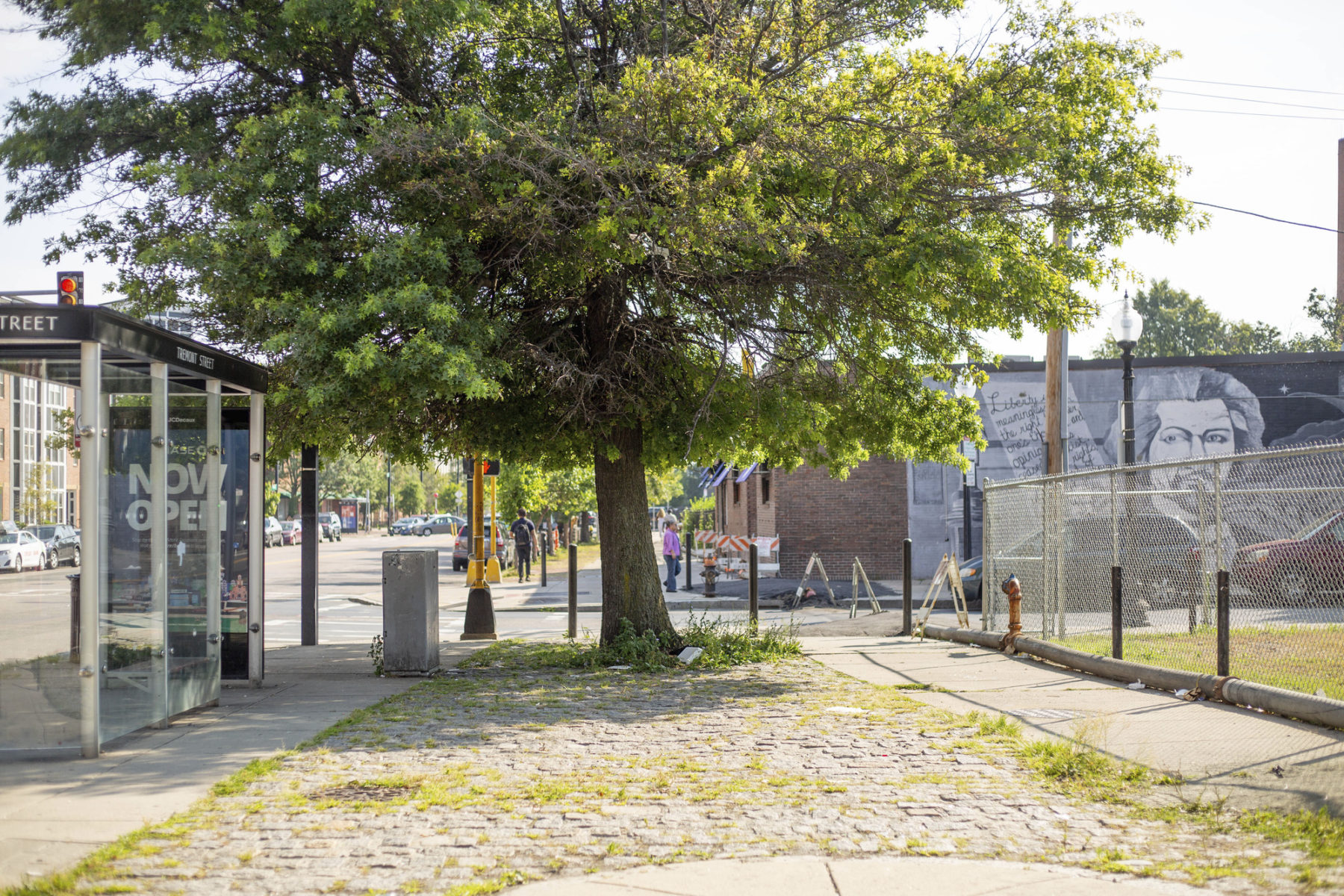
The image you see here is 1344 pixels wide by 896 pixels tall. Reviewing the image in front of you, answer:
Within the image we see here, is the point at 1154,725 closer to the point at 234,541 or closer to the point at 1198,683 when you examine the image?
the point at 1198,683

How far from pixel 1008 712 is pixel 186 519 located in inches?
280

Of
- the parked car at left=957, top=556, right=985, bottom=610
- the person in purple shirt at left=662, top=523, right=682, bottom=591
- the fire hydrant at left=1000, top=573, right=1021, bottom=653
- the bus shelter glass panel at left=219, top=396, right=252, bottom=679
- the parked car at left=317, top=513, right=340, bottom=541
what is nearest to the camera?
the bus shelter glass panel at left=219, top=396, right=252, bottom=679

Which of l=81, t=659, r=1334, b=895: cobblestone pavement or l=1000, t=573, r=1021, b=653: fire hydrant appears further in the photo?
l=1000, t=573, r=1021, b=653: fire hydrant

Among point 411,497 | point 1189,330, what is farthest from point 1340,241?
point 411,497

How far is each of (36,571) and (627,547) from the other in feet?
20.4

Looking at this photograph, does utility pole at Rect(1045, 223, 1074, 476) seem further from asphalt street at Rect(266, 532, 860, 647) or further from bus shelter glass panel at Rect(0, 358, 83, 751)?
bus shelter glass panel at Rect(0, 358, 83, 751)

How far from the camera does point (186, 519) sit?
918cm

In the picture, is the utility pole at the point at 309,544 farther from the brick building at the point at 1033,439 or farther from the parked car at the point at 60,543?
the brick building at the point at 1033,439

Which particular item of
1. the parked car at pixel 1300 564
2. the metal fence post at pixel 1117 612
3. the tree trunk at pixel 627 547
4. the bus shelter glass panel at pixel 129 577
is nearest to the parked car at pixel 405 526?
the tree trunk at pixel 627 547

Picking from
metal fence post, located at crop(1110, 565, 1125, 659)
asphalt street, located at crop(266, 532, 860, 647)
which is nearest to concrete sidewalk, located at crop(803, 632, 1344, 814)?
metal fence post, located at crop(1110, 565, 1125, 659)

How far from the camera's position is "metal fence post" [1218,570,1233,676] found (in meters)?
8.88

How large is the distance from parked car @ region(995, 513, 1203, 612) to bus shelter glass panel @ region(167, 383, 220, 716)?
882cm

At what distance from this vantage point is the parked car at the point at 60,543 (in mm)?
7586

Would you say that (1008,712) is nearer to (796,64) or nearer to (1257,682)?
(1257,682)
